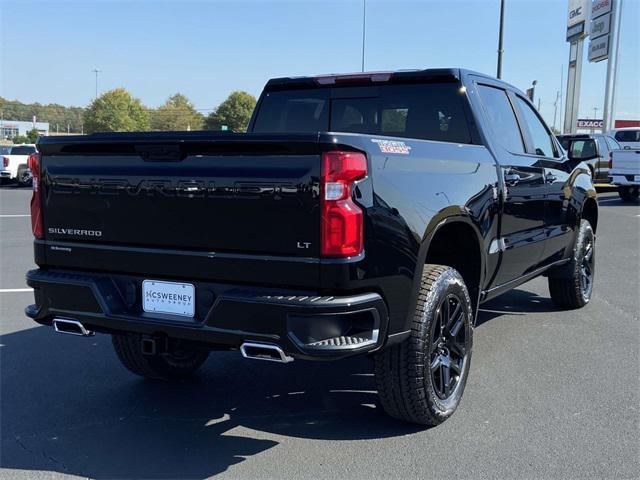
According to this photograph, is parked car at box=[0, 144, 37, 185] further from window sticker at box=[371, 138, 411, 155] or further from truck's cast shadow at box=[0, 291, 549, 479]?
window sticker at box=[371, 138, 411, 155]

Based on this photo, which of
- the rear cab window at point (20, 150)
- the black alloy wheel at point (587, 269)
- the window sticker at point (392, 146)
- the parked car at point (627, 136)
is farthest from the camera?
the rear cab window at point (20, 150)

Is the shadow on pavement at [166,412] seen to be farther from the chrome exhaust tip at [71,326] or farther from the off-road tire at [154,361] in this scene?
the chrome exhaust tip at [71,326]

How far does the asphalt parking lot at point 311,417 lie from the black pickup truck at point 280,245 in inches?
10.9

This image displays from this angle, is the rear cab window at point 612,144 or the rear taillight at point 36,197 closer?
the rear taillight at point 36,197

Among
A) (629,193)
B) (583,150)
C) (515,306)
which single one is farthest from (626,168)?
(583,150)

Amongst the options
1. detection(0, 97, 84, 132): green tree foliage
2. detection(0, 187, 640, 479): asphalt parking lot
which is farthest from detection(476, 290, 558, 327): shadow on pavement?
detection(0, 97, 84, 132): green tree foliage

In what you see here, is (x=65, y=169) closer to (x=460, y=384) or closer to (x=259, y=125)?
(x=259, y=125)

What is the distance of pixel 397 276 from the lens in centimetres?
316

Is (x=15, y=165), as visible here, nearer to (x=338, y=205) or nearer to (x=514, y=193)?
(x=514, y=193)

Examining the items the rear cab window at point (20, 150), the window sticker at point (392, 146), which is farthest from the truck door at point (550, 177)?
the rear cab window at point (20, 150)

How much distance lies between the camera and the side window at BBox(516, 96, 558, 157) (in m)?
5.44

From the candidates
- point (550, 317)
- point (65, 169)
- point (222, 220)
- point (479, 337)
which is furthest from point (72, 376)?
point (550, 317)

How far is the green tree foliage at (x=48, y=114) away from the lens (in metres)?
153

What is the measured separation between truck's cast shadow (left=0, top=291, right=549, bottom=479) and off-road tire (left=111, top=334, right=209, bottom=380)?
0.09m
